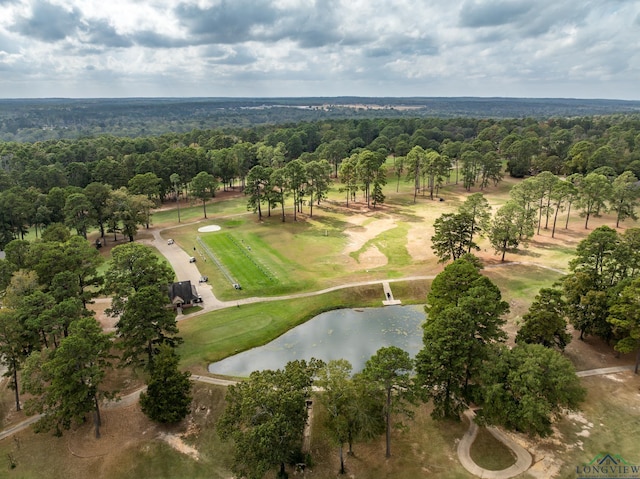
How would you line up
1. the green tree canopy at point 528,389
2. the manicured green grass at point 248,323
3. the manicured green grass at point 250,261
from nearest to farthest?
the green tree canopy at point 528,389
the manicured green grass at point 248,323
the manicured green grass at point 250,261

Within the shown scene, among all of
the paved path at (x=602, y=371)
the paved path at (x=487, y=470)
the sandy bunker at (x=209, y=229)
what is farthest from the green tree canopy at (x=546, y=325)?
the sandy bunker at (x=209, y=229)

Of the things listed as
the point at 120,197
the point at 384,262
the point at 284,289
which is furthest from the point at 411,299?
the point at 120,197

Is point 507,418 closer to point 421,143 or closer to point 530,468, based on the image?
point 530,468

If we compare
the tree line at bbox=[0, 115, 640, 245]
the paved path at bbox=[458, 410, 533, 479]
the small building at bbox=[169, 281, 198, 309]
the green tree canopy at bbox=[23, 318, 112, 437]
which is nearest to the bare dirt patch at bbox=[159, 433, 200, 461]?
the green tree canopy at bbox=[23, 318, 112, 437]

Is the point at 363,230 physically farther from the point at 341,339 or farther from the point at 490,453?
the point at 490,453

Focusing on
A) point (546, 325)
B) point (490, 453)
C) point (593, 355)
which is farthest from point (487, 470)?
point (593, 355)

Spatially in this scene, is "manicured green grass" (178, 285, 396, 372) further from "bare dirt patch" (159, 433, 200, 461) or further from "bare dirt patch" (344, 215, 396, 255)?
"bare dirt patch" (344, 215, 396, 255)

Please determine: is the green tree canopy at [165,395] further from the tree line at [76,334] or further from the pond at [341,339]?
the pond at [341,339]
